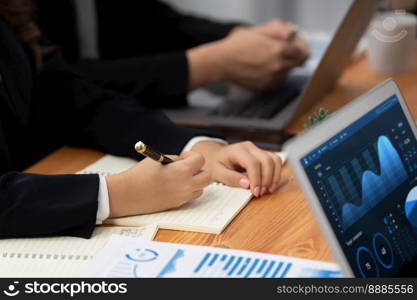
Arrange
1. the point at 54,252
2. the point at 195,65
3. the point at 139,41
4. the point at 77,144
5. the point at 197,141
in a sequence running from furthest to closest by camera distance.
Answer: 1. the point at 139,41
2. the point at 195,65
3. the point at 77,144
4. the point at 197,141
5. the point at 54,252

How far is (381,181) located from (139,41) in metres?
1.46

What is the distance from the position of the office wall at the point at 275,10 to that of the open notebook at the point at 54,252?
7.12 feet

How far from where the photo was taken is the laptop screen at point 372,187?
30.0 inches

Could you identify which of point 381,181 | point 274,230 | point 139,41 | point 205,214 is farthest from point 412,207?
point 139,41

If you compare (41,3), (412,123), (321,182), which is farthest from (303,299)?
(41,3)

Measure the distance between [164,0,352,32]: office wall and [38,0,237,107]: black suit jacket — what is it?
34.7 inches

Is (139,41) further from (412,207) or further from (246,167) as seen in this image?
(412,207)

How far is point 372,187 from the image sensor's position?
0.82 meters

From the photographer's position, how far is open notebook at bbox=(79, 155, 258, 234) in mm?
1009

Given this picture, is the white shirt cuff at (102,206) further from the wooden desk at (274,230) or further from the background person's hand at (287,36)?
the background person's hand at (287,36)

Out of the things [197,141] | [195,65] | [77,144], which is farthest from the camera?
[195,65]

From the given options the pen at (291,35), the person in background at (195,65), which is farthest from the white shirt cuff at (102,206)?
the pen at (291,35)

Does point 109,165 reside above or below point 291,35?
below

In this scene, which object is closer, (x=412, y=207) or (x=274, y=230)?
(x=412, y=207)
